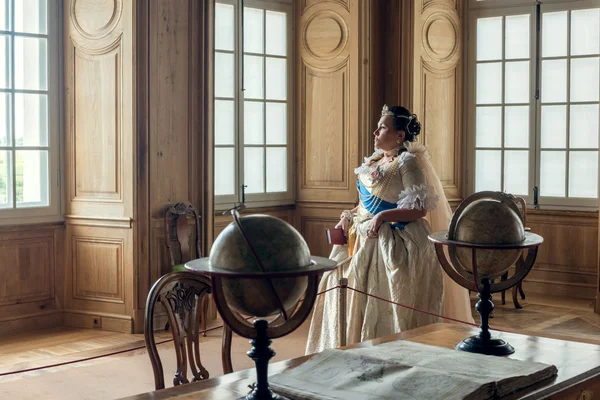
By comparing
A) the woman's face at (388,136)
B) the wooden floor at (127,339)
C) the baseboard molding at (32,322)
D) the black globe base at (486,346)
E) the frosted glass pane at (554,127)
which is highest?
the frosted glass pane at (554,127)

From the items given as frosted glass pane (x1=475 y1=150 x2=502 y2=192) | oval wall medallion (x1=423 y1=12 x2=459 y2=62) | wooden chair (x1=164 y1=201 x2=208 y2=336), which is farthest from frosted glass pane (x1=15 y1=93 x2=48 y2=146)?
frosted glass pane (x1=475 y1=150 x2=502 y2=192)

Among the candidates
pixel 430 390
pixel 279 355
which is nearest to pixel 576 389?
pixel 430 390

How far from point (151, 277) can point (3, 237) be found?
1073 millimetres

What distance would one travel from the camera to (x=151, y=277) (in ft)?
20.6

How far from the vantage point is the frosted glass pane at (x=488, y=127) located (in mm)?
8250

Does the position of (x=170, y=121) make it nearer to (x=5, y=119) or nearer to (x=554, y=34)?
(x=5, y=119)

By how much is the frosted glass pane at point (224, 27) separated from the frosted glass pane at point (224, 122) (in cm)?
47

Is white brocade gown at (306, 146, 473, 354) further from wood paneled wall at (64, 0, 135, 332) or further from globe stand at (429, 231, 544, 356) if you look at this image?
globe stand at (429, 231, 544, 356)

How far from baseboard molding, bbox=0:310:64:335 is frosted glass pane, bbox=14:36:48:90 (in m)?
1.65

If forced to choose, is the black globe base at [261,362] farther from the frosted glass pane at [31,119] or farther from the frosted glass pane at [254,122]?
the frosted glass pane at [254,122]

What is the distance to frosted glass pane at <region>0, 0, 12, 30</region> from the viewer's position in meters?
6.20

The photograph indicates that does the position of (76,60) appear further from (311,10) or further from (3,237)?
(311,10)

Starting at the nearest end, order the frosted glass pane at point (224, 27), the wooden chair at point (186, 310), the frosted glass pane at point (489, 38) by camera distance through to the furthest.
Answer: the wooden chair at point (186, 310)
the frosted glass pane at point (224, 27)
the frosted glass pane at point (489, 38)

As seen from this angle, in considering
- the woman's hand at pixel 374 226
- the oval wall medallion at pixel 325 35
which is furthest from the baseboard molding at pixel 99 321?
the oval wall medallion at pixel 325 35
